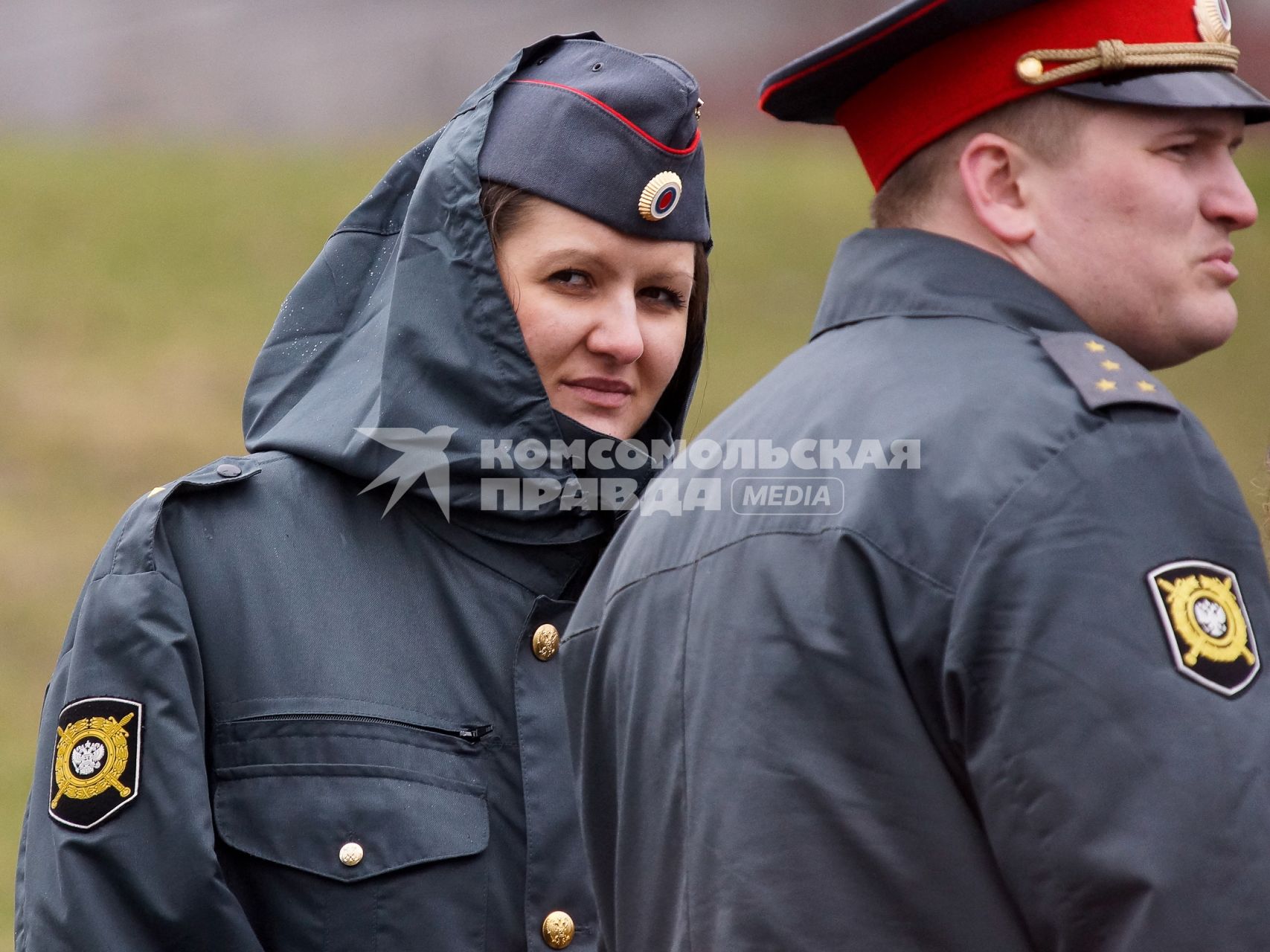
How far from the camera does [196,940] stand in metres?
1.70

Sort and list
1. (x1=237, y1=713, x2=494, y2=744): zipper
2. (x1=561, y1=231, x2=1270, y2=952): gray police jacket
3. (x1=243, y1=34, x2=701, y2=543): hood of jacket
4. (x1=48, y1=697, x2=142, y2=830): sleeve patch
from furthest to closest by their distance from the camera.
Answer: (x1=243, y1=34, x2=701, y2=543): hood of jacket → (x1=237, y1=713, x2=494, y2=744): zipper → (x1=48, y1=697, x2=142, y2=830): sleeve patch → (x1=561, y1=231, x2=1270, y2=952): gray police jacket

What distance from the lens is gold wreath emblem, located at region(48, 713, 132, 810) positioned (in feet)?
5.64

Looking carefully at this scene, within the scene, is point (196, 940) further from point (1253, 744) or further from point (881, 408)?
point (1253, 744)

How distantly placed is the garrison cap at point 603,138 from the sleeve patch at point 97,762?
0.77m

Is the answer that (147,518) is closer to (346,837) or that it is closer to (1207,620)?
(346,837)

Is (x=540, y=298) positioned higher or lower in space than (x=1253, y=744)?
higher

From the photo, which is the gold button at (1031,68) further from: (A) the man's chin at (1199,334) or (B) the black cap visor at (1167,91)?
(A) the man's chin at (1199,334)

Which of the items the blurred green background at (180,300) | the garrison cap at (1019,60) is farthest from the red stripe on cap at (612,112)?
the blurred green background at (180,300)

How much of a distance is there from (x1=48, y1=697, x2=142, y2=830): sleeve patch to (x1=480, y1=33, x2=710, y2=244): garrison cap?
772mm

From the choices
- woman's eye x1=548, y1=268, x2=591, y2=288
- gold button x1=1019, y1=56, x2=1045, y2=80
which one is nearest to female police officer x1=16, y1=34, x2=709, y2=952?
woman's eye x1=548, y1=268, x2=591, y2=288

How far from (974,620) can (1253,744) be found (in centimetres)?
20

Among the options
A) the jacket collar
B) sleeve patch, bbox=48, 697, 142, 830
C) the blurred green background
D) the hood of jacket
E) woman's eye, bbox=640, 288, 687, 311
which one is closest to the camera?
the jacket collar

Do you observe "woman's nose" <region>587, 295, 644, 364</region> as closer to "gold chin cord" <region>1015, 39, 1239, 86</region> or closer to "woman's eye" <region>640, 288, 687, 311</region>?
"woman's eye" <region>640, 288, 687, 311</region>

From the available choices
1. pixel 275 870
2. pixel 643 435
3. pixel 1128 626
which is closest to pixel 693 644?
pixel 1128 626
